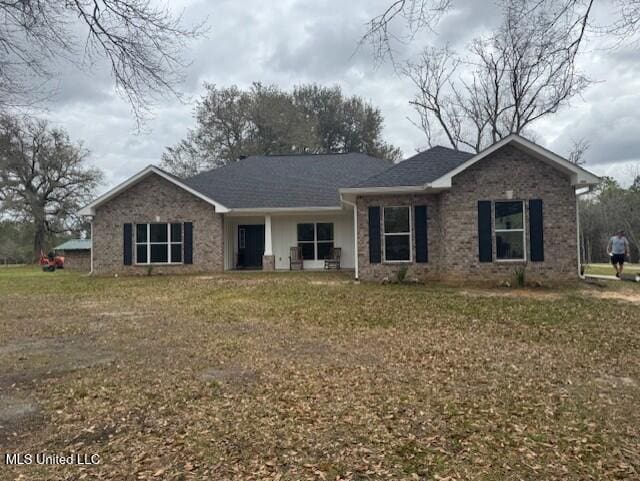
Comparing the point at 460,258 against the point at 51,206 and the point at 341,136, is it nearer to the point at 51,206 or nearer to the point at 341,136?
the point at 341,136

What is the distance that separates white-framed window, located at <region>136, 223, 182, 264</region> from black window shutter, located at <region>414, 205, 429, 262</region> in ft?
30.5

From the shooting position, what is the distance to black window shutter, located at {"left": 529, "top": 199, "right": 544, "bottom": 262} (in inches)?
460

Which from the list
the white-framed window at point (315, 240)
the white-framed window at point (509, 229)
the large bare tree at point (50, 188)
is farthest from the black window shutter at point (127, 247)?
the large bare tree at point (50, 188)

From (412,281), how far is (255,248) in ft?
27.7

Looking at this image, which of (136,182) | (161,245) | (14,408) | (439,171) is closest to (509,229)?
(439,171)

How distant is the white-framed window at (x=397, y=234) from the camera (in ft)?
41.6

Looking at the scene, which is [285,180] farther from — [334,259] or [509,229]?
[509,229]

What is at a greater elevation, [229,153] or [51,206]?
[229,153]

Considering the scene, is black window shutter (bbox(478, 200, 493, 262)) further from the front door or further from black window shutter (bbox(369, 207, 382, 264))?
the front door

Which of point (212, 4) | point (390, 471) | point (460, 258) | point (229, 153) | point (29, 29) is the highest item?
point (229, 153)

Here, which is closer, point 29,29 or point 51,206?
point 29,29

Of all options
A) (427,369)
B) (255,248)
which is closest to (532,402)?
(427,369)

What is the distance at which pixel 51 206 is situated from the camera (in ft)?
110

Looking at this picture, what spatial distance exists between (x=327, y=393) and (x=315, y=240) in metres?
13.8
